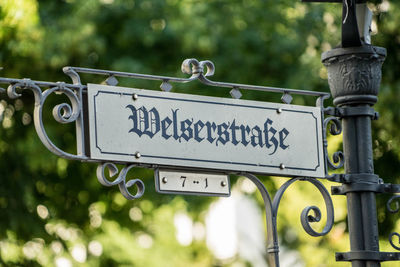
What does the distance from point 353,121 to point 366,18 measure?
0.44 meters

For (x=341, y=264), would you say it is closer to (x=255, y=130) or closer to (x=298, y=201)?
(x=298, y=201)

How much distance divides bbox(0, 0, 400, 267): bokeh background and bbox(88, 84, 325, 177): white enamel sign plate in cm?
444

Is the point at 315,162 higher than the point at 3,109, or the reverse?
the point at 3,109

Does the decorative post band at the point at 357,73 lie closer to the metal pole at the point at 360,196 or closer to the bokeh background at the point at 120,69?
the metal pole at the point at 360,196

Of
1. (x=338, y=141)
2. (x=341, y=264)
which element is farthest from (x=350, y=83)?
(x=341, y=264)

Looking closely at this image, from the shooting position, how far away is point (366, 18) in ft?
13.4

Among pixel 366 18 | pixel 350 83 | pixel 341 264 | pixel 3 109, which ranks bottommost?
pixel 341 264

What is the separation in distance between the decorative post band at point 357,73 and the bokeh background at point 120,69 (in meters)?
4.17

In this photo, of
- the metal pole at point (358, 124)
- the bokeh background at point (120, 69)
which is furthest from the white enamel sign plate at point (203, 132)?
the bokeh background at point (120, 69)

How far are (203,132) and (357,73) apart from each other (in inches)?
32.6

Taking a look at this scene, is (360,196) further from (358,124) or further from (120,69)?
(120,69)

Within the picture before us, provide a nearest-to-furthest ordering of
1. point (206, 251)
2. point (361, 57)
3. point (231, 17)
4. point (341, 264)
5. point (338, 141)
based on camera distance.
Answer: point (361, 57)
point (338, 141)
point (231, 17)
point (341, 264)
point (206, 251)

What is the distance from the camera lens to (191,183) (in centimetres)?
354

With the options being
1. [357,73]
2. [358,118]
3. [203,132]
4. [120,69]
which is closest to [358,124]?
[358,118]
